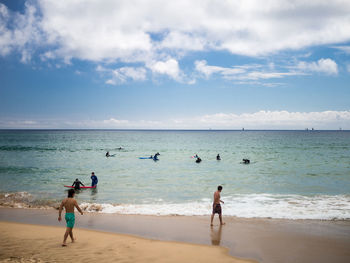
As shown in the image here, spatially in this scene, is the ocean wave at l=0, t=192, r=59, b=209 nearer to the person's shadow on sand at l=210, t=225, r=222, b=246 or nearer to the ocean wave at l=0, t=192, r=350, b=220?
the ocean wave at l=0, t=192, r=350, b=220

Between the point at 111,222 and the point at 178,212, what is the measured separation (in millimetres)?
3699

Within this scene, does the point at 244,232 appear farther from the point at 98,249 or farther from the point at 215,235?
the point at 98,249

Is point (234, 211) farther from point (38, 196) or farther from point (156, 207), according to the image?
point (38, 196)

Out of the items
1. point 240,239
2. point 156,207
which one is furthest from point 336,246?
point 156,207

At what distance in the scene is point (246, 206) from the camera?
1532 centimetres

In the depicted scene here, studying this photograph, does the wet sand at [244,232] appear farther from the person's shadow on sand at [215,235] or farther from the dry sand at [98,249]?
the dry sand at [98,249]

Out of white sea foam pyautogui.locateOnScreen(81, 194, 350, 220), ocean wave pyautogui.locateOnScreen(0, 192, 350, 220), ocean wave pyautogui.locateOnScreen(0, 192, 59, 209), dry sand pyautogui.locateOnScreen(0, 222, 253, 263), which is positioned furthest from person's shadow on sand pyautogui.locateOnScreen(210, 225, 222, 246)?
ocean wave pyautogui.locateOnScreen(0, 192, 59, 209)

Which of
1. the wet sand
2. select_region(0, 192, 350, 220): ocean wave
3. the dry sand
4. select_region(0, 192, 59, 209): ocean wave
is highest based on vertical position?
the dry sand

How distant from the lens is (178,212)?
1405cm

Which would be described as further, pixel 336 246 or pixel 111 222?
pixel 111 222

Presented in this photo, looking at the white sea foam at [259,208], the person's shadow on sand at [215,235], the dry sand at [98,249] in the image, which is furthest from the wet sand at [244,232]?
the white sea foam at [259,208]

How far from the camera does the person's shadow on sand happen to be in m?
9.74

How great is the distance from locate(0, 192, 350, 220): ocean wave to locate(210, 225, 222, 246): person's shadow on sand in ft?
8.23

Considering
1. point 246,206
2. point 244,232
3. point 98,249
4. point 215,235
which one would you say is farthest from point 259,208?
point 98,249
